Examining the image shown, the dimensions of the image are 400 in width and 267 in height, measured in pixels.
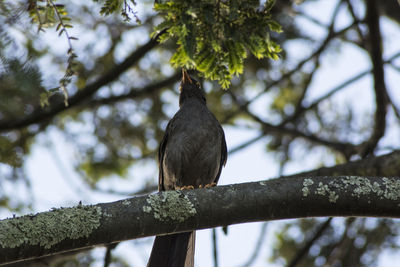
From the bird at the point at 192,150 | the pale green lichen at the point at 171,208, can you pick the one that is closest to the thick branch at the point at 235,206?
the pale green lichen at the point at 171,208

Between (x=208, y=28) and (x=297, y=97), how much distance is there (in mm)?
5254

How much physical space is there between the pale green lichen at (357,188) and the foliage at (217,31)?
36.4 inches

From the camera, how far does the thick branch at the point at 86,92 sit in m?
5.82

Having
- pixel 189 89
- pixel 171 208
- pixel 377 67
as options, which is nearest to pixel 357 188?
pixel 171 208

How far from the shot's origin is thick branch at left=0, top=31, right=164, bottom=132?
582 centimetres

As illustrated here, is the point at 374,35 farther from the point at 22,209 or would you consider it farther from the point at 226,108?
the point at 22,209

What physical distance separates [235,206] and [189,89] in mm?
3394

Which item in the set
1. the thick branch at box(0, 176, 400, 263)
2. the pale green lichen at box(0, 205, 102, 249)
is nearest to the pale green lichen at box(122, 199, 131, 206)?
the thick branch at box(0, 176, 400, 263)

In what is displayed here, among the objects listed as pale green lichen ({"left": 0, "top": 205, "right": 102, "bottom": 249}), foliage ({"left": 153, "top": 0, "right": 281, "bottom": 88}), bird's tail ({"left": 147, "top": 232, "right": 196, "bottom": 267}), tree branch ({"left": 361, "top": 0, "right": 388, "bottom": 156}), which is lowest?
pale green lichen ({"left": 0, "top": 205, "right": 102, "bottom": 249})

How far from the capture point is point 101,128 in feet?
25.7

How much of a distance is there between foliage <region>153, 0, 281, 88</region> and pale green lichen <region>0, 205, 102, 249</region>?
114 centimetres

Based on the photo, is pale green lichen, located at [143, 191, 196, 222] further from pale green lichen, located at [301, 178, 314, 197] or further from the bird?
the bird

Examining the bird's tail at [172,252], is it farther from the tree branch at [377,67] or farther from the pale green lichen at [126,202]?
the tree branch at [377,67]

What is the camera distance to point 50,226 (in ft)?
9.64
